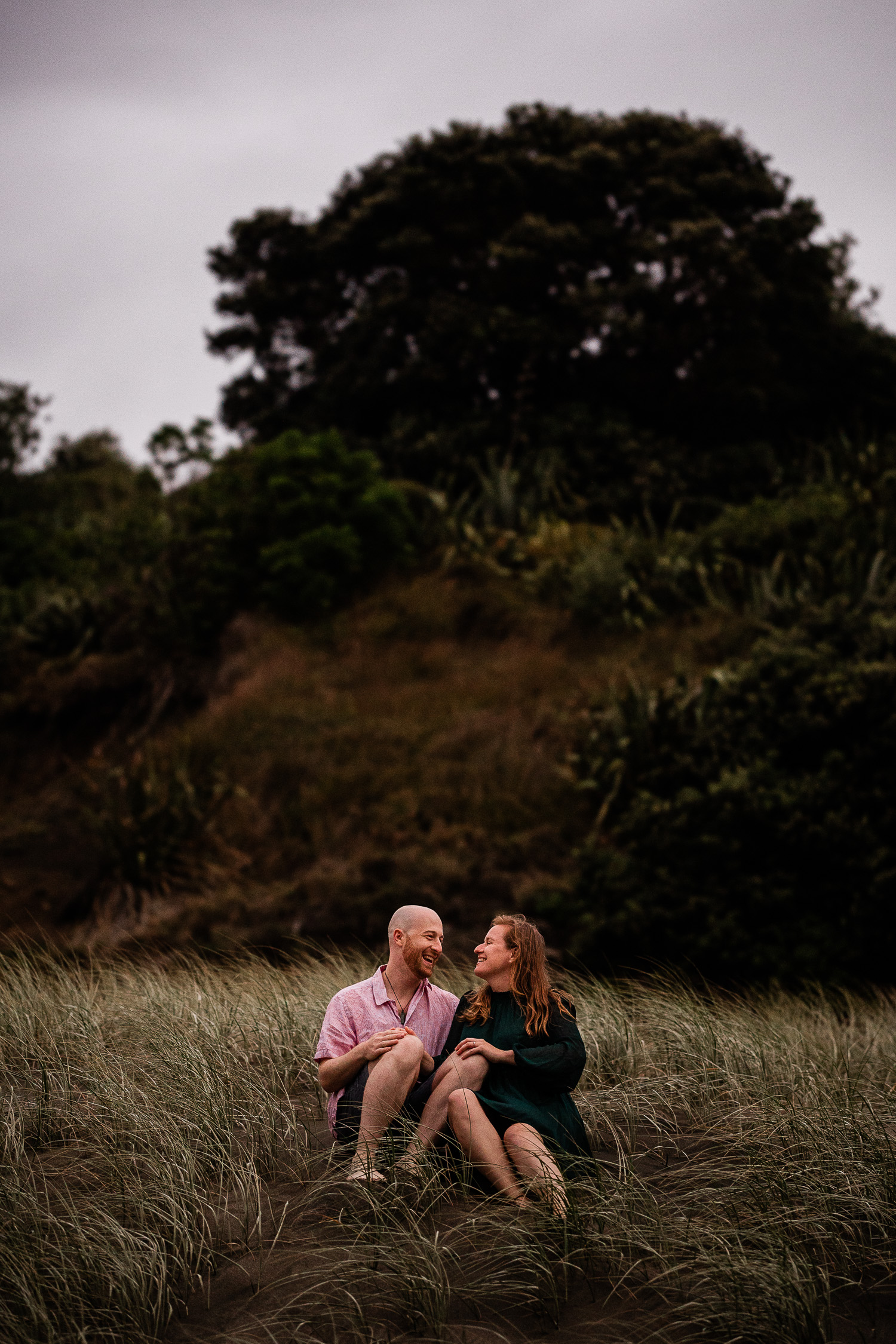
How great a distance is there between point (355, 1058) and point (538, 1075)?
617 mm

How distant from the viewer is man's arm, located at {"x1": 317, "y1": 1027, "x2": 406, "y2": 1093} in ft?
11.7

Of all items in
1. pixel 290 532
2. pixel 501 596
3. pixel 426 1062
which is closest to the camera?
pixel 426 1062

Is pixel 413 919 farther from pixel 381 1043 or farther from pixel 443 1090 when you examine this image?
pixel 443 1090

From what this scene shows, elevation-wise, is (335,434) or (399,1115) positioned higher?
(335,434)

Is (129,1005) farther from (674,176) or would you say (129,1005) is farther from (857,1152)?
(674,176)

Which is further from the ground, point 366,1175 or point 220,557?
point 220,557

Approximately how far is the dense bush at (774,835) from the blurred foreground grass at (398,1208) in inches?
166

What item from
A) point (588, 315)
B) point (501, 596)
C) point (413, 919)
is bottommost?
point (413, 919)

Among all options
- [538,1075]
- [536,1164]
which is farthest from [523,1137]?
[538,1075]

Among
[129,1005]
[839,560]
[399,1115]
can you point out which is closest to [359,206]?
[839,560]

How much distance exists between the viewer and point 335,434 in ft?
60.5

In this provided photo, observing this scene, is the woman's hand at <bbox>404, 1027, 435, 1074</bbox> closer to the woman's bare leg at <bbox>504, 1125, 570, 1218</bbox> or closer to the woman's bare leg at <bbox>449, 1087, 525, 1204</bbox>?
the woman's bare leg at <bbox>449, 1087, 525, 1204</bbox>

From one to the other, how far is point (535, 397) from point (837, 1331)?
2241 centimetres

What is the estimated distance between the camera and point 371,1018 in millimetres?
3744
